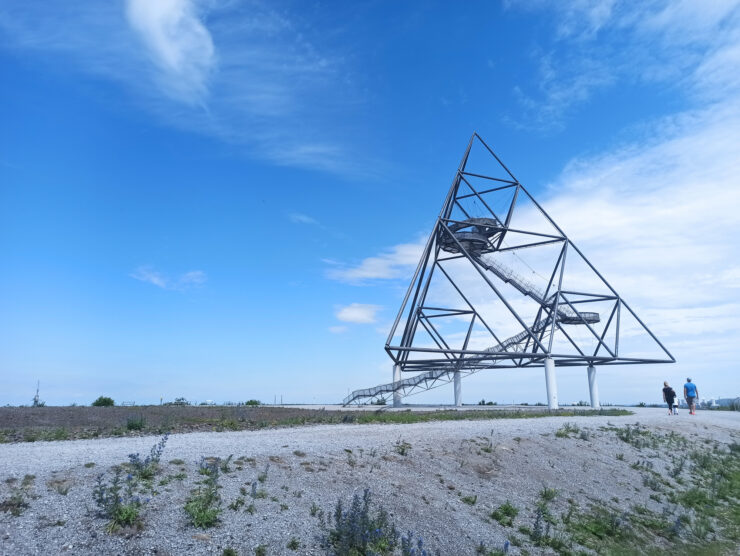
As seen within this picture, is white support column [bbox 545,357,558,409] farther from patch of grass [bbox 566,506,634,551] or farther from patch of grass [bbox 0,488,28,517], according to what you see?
patch of grass [bbox 0,488,28,517]

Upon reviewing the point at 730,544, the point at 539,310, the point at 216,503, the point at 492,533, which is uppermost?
the point at 539,310

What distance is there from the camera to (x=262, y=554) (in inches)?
307

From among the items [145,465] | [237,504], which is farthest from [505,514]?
[145,465]

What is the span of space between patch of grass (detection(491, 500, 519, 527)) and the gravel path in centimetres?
16

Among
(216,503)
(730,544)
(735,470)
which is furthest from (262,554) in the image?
(735,470)

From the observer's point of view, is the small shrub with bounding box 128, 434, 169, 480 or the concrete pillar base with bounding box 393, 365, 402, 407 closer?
the small shrub with bounding box 128, 434, 169, 480

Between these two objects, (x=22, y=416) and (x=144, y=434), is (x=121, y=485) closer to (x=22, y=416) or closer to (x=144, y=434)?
(x=144, y=434)

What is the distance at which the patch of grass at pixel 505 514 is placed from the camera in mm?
10453

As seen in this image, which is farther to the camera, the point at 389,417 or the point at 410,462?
the point at 389,417

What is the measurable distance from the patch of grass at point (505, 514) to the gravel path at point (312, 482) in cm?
16

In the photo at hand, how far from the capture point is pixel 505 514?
10.8 meters

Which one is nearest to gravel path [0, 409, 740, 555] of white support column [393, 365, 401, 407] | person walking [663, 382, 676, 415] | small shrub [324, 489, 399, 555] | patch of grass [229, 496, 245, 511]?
patch of grass [229, 496, 245, 511]

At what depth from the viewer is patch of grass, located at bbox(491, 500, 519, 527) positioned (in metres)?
10.5

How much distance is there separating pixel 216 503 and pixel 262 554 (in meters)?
1.41
